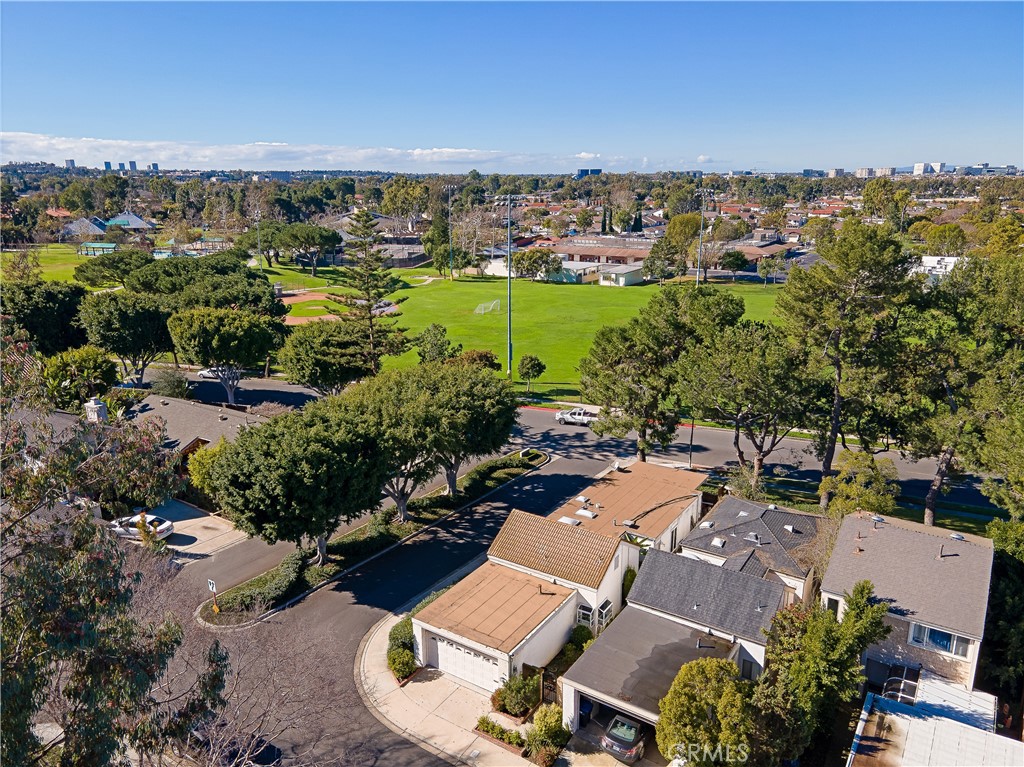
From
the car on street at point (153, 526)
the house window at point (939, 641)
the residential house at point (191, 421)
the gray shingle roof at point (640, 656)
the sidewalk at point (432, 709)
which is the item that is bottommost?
the sidewalk at point (432, 709)

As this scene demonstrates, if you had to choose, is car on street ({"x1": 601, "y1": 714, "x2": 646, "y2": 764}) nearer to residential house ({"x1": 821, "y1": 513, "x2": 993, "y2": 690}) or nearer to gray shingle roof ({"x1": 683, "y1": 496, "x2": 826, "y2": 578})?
residential house ({"x1": 821, "y1": 513, "x2": 993, "y2": 690})

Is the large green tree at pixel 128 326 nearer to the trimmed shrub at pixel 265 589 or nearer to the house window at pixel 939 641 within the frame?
the trimmed shrub at pixel 265 589

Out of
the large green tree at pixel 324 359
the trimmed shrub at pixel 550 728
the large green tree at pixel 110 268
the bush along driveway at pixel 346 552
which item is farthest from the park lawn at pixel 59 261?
the trimmed shrub at pixel 550 728

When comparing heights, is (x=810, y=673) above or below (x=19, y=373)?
below

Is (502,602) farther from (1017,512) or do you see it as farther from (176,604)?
(1017,512)

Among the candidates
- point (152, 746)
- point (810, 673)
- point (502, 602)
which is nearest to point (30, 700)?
point (152, 746)

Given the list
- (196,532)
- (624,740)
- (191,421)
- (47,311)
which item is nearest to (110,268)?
(47,311)
